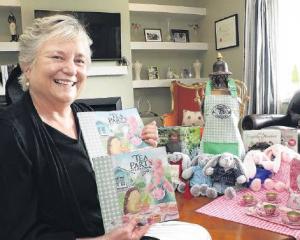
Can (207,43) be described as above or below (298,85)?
above

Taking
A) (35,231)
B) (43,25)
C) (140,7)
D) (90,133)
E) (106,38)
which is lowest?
(35,231)

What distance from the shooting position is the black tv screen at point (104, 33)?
13.3 ft

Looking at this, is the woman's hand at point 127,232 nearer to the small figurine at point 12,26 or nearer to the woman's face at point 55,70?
the woman's face at point 55,70

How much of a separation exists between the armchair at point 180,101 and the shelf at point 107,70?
70 centimetres

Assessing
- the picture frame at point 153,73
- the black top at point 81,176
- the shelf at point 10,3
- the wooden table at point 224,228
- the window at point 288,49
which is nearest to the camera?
the black top at point 81,176

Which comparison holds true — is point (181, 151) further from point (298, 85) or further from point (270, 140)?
point (298, 85)

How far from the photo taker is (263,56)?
388cm

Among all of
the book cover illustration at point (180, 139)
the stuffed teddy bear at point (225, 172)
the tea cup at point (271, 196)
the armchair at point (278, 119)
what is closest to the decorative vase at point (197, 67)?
the armchair at point (278, 119)

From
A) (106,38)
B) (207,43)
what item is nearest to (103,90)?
(106,38)

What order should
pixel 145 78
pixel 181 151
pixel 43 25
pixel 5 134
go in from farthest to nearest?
pixel 145 78, pixel 181 151, pixel 43 25, pixel 5 134

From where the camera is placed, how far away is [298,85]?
3.86 m

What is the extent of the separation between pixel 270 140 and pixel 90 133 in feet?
3.50

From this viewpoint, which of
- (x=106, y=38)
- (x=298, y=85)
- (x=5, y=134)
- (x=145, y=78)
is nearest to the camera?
(x=5, y=134)

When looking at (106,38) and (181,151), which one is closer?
(181,151)
